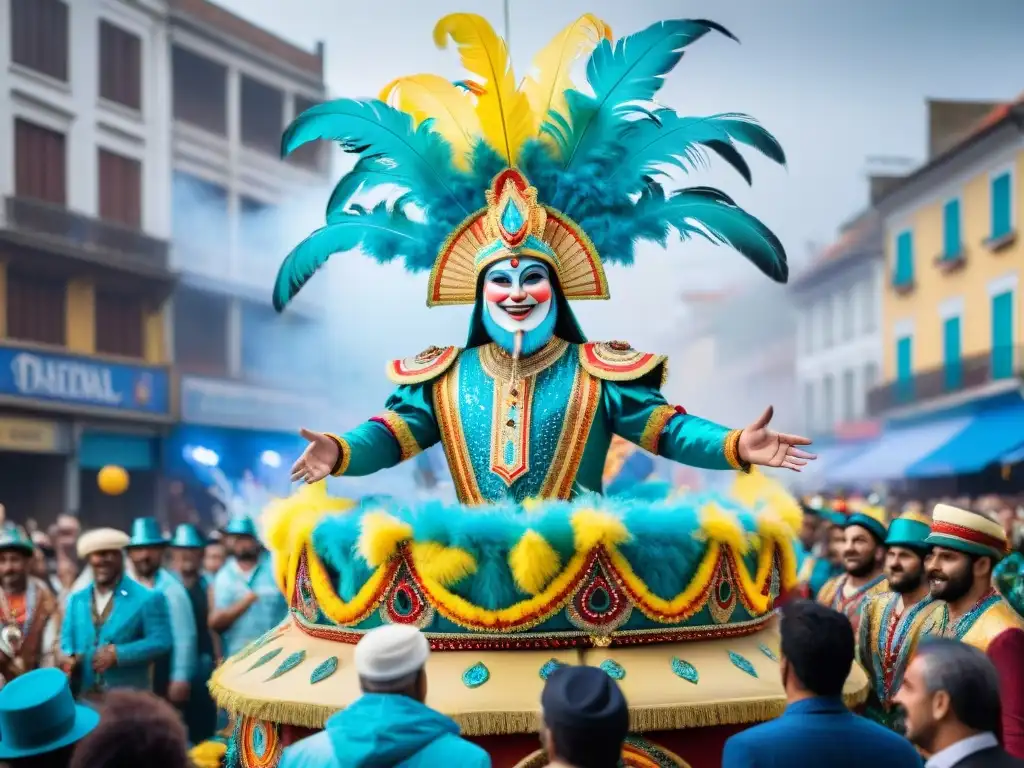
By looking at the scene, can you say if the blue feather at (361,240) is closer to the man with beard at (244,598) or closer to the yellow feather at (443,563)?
the yellow feather at (443,563)

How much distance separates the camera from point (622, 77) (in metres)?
5.14

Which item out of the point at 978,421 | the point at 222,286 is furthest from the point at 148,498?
the point at 978,421

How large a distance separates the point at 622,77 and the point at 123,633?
417 cm

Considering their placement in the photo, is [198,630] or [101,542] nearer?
[101,542]

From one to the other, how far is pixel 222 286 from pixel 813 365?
17273 millimetres

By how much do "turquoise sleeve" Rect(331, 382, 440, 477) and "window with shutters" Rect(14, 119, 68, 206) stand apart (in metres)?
16.3

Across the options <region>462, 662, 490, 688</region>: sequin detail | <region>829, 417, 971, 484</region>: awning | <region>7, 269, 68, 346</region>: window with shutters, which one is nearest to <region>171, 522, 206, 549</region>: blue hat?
<region>462, 662, 490, 688</region>: sequin detail

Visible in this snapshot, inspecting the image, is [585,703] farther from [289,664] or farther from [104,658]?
[104,658]

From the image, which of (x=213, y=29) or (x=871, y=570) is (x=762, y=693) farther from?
(x=213, y=29)

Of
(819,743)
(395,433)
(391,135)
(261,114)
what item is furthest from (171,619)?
(261,114)

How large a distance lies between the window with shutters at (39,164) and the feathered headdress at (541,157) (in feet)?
52.4

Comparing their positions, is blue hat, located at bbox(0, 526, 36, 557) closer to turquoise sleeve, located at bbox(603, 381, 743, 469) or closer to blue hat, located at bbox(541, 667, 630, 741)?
turquoise sleeve, located at bbox(603, 381, 743, 469)

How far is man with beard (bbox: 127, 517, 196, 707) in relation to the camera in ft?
23.9

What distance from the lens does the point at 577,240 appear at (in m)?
5.21
